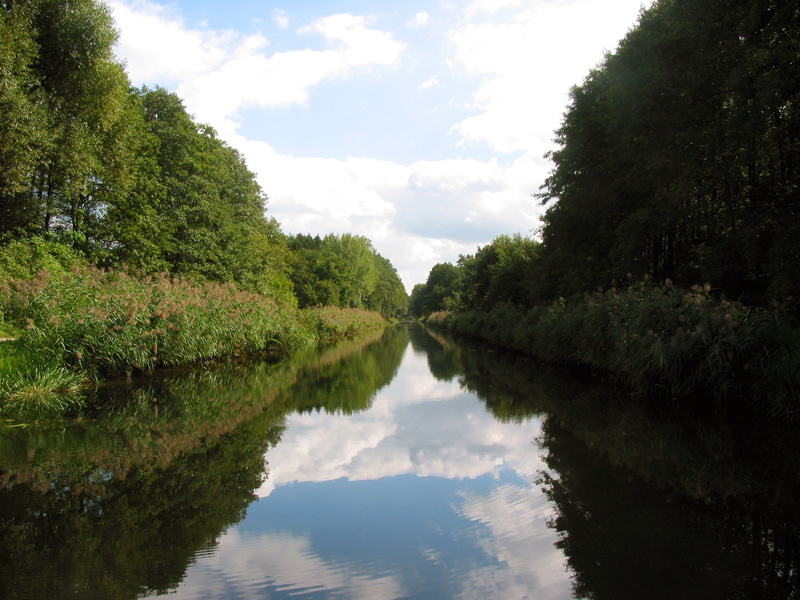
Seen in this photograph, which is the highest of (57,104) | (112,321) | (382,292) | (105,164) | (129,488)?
(57,104)

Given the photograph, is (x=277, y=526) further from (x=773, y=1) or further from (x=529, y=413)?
(x=773, y=1)

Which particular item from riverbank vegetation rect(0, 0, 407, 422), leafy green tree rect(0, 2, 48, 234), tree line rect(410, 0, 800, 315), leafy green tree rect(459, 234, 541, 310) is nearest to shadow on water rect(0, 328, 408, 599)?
riverbank vegetation rect(0, 0, 407, 422)

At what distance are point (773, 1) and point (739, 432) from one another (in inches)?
293

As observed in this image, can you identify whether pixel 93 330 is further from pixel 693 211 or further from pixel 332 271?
pixel 332 271

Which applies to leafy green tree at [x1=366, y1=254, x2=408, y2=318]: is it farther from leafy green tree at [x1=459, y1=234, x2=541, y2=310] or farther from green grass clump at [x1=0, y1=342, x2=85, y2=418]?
green grass clump at [x1=0, y1=342, x2=85, y2=418]

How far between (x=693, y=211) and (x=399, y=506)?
1068 cm

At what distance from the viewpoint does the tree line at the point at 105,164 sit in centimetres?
1244

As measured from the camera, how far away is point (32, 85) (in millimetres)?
13273

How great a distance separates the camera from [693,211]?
37.3ft

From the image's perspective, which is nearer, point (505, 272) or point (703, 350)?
point (703, 350)

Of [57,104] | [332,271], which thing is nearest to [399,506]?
[57,104]

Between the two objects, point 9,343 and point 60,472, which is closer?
point 60,472

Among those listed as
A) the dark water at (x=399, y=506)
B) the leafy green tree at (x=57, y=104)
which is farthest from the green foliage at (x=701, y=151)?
the leafy green tree at (x=57, y=104)

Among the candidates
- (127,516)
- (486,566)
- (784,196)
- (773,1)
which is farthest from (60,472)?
(773,1)
